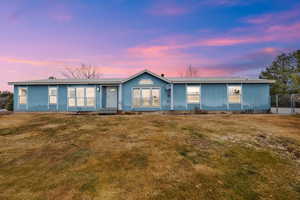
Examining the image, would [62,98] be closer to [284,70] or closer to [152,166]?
[152,166]

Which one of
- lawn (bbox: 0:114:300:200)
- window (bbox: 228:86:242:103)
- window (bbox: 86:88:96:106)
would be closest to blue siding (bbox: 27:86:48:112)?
window (bbox: 86:88:96:106)

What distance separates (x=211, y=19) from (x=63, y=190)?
73.3 feet

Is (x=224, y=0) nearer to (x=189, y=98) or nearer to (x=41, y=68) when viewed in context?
(x=189, y=98)

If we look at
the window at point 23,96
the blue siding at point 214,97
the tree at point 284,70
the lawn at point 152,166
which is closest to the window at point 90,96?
the window at point 23,96

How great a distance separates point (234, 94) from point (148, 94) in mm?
9512

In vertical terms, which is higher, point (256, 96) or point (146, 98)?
point (256, 96)

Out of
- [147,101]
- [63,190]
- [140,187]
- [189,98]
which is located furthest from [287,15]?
[63,190]

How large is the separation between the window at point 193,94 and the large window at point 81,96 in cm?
1074

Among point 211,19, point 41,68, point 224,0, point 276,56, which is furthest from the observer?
point 276,56

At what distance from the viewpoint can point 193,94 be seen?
50.2 ft

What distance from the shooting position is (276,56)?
30969mm

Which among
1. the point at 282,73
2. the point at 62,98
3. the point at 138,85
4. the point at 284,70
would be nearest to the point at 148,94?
the point at 138,85

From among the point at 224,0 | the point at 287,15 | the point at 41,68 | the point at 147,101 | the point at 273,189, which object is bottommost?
the point at 273,189

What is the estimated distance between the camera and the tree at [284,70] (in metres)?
27.9
